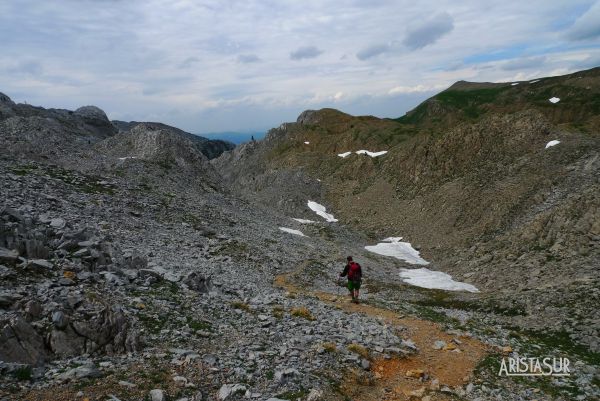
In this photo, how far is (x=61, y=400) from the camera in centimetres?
1138

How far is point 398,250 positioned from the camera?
6269cm

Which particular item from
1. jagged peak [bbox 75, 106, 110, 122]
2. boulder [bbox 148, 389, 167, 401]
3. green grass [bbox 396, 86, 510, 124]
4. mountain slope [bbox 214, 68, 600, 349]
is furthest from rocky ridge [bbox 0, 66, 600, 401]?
green grass [bbox 396, 86, 510, 124]

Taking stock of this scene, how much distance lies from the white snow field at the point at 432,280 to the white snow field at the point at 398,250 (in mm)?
4422

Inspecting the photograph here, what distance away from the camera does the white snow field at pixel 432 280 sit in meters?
42.8

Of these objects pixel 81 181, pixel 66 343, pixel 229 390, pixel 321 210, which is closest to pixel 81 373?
pixel 66 343

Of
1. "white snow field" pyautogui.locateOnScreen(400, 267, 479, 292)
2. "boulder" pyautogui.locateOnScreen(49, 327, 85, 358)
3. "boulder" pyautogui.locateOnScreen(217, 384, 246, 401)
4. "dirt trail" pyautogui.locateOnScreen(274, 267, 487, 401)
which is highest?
"boulder" pyautogui.locateOnScreen(49, 327, 85, 358)

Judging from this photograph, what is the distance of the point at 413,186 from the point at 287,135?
226ft

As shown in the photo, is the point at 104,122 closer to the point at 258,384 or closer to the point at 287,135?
the point at 287,135

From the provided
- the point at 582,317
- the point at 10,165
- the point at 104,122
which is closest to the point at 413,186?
the point at 582,317

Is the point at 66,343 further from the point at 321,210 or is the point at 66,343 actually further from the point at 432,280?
the point at 321,210

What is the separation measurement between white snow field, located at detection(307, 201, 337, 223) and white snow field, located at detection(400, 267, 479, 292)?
34.4 m

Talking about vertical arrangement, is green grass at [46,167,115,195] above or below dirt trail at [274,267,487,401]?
above

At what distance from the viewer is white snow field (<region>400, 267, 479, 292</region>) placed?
42844 mm

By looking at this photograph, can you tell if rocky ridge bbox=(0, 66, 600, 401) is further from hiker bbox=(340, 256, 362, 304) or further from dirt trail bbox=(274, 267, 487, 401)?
hiker bbox=(340, 256, 362, 304)
